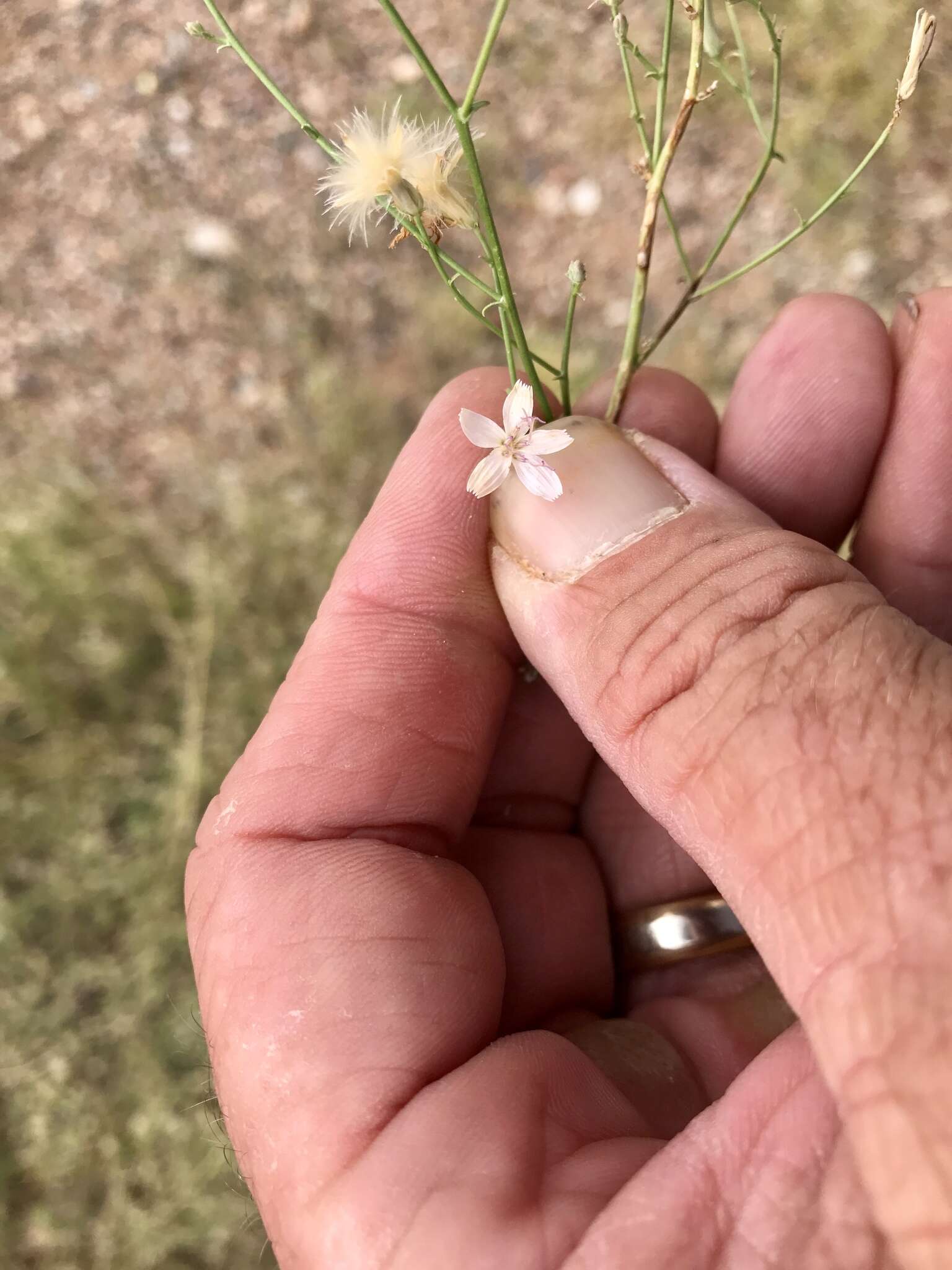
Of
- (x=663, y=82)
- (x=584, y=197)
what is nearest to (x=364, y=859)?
(x=663, y=82)

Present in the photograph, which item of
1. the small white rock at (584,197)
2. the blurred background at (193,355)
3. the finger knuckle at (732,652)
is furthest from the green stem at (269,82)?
the small white rock at (584,197)

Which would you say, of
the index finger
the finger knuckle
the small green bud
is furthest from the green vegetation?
the finger knuckle

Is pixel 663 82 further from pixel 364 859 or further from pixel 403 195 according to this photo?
pixel 364 859

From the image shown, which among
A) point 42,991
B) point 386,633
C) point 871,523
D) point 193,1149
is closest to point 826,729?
point 386,633

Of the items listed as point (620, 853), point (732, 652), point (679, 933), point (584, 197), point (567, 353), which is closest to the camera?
point (732, 652)

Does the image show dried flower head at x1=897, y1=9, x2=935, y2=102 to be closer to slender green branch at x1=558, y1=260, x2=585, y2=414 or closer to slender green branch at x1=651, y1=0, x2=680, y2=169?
slender green branch at x1=651, y1=0, x2=680, y2=169

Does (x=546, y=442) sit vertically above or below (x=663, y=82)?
below
